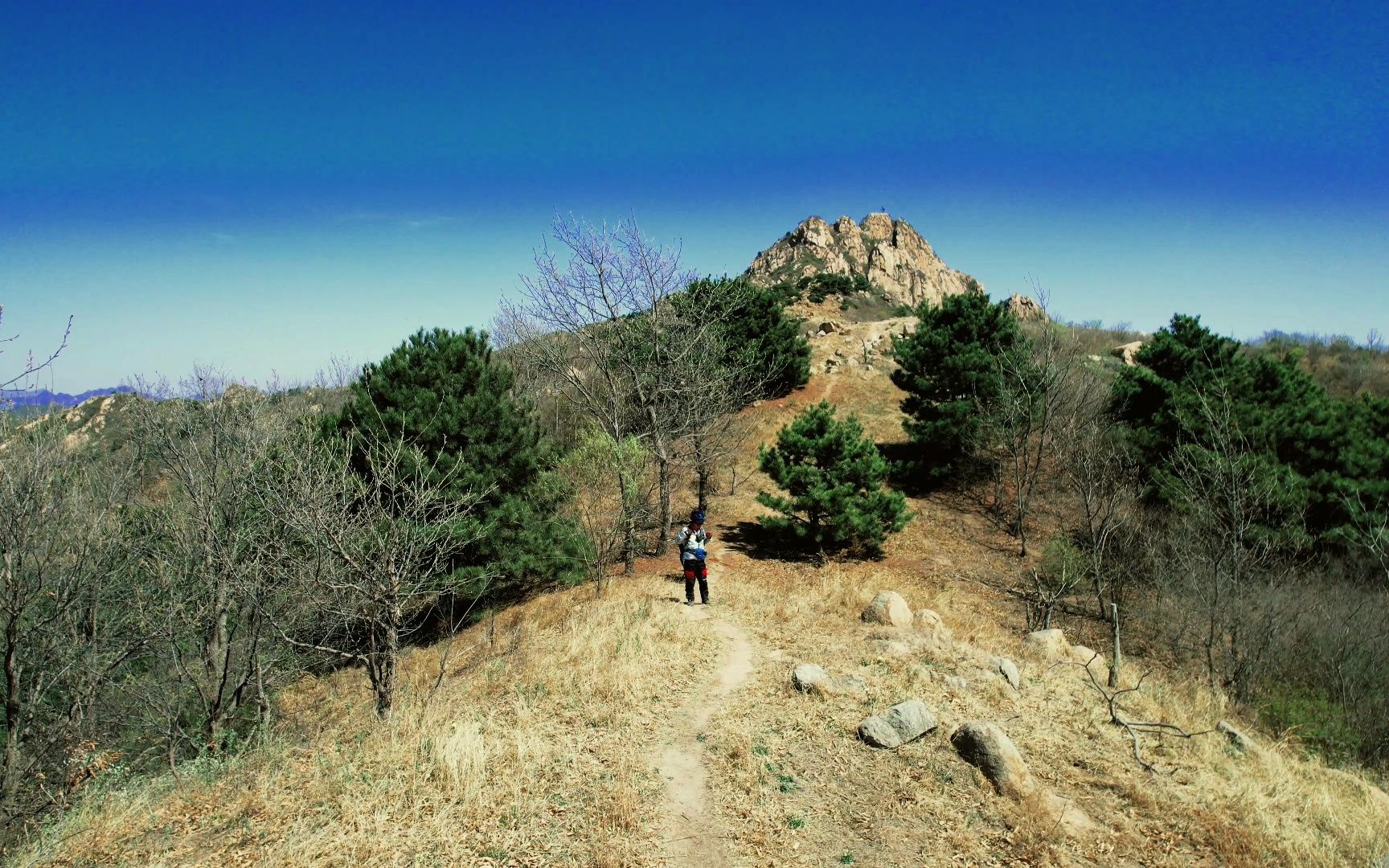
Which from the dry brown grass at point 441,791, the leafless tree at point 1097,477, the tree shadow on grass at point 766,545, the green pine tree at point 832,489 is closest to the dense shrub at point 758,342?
the green pine tree at point 832,489

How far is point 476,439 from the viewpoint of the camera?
1509 cm

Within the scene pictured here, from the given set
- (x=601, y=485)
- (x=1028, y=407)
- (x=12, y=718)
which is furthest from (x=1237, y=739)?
(x=12, y=718)

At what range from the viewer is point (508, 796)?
609cm

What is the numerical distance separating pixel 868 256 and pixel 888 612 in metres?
92.6

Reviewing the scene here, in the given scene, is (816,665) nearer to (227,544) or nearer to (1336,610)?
(227,544)

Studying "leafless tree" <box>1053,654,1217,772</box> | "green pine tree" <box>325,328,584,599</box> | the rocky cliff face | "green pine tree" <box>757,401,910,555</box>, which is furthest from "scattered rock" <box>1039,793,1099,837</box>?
the rocky cliff face

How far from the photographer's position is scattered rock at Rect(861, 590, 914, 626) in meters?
11.5

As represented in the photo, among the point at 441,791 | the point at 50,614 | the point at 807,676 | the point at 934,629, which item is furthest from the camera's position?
the point at 934,629

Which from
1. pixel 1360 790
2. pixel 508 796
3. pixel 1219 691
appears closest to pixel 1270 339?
pixel 1219 691

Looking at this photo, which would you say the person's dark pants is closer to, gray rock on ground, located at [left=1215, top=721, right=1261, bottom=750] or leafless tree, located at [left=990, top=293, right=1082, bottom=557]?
gray rock on ground, located at [left=1215, top=721, right=1261, bottom=750]

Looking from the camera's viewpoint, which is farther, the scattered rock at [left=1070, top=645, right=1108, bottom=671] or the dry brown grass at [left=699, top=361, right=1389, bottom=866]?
the scattered rock at [left=1070, top=645, right=1108, bottom=671]

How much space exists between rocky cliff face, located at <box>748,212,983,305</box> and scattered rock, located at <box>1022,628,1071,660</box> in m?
77.7

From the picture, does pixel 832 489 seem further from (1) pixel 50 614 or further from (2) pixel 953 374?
(1) pixel 50 614

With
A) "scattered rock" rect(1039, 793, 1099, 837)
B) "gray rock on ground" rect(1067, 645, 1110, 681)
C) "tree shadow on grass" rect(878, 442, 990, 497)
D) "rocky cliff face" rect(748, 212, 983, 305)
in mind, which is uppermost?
"rocky cliff face" rect(748, 212, 983, 305)
